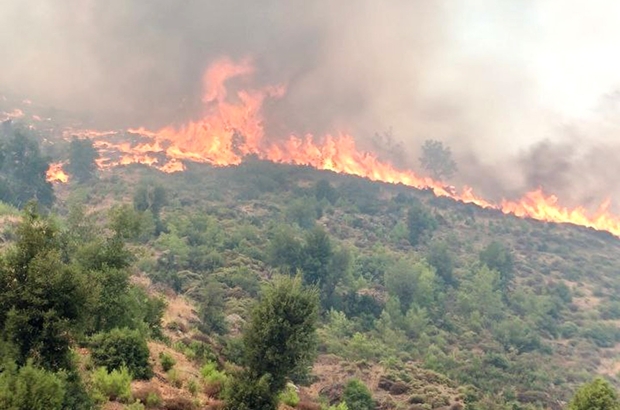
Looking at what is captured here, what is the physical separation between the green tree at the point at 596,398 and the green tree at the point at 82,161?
520ft

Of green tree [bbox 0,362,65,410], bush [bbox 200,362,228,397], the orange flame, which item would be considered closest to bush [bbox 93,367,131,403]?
bush [bbox 200,362,228,397]

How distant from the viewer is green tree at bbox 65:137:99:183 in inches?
6403

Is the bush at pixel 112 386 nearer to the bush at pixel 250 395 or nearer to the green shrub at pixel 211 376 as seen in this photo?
the bush at pixel 250 395

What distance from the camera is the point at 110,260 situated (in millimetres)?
35688

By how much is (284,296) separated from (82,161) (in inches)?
5992

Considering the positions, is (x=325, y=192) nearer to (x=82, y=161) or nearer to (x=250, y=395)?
(x=82, y=161)

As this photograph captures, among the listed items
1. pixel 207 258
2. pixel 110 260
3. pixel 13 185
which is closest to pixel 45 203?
pixel 13 185

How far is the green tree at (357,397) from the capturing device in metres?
52.3

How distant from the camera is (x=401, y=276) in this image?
361 feet

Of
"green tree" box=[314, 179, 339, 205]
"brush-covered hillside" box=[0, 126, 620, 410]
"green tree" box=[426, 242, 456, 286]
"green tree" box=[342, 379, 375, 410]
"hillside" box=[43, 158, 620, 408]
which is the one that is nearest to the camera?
"brush-covered hillside" box=[0, 126, 620, 410]

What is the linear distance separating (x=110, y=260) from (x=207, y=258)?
209 feet

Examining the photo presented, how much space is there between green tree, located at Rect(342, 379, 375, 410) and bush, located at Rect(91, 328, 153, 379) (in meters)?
26.8

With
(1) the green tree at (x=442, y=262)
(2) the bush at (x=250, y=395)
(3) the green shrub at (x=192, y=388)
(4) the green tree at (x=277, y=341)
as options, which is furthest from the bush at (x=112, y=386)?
(1) the green tree at (x=442, y=262)

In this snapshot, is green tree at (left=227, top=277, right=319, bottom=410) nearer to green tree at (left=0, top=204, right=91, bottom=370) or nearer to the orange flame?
green tree at (left=0, top=204, right=91, bottom=370)
